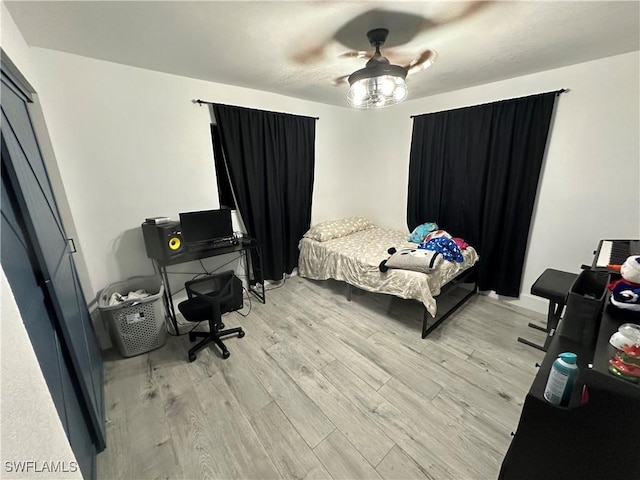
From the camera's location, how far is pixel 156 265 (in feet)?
8.63

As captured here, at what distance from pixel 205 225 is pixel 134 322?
104 cm

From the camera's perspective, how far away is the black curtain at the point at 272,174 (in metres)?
2.89

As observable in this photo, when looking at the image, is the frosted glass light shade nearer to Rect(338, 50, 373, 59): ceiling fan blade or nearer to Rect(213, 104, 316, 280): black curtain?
Rect(338, 50, 373, 59): ceiling fan blade

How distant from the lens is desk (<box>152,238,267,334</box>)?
2.41m

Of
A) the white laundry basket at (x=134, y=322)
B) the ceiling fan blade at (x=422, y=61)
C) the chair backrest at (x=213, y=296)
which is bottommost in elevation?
the white laundry basket at (x=134, y=322)

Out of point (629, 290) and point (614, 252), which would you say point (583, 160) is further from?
point (629, 290)

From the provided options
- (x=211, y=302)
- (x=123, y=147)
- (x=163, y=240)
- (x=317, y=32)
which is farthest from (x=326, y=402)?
(x=123, y=147)

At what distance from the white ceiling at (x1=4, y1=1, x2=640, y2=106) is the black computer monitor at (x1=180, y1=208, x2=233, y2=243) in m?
1.30

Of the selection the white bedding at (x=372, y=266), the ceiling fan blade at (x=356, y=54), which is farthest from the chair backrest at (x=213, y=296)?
the ceiling fan blade at (x=356, y=54)

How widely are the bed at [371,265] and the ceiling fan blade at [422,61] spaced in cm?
177

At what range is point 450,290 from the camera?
292cm

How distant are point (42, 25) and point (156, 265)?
1881 millimetres

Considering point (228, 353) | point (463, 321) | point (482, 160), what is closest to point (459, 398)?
point (463, 321)

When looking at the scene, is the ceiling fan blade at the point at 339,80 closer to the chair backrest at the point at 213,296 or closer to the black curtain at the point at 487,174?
the black curtain at the point at 487,174
